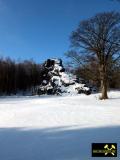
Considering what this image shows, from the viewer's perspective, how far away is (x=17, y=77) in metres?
84.4

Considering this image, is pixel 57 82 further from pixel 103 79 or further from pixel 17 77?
pixel 103 79

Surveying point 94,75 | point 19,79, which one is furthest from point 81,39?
point 19,79

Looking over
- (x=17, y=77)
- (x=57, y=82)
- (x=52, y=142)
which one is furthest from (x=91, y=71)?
(x=17, y=77)

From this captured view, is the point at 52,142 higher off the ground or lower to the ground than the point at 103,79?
lower

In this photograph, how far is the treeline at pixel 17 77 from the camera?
7788 cm

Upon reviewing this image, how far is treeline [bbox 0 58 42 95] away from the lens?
77.9 metres

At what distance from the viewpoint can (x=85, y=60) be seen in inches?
1225

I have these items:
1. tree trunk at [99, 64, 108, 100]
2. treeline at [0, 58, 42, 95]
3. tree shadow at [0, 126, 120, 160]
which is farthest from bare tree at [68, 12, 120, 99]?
treeline at [0, 58, 42, 95]

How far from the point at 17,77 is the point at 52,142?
76.5 m

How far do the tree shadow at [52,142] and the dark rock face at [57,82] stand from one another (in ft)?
137

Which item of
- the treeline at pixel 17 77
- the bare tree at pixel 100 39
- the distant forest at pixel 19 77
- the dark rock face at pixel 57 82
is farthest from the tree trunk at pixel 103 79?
Result: the treeline at pixel 17 77

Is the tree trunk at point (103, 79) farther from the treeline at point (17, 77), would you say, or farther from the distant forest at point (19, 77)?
the treeline at point (17, 77)

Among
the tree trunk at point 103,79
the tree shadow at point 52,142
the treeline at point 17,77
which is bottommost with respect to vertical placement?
the tree shadow at point 52,142

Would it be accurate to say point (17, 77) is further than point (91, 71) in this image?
Yes
